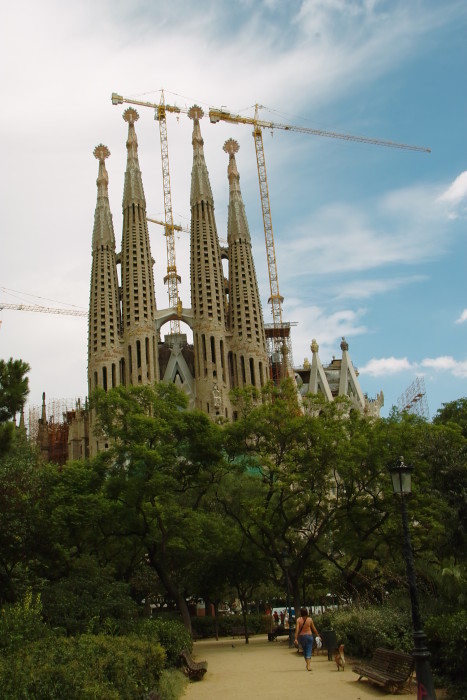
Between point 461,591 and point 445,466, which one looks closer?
point 461,591

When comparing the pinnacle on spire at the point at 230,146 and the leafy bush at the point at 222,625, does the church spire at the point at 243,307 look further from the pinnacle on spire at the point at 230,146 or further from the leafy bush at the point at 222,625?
the leafy bush at the point at 222,625

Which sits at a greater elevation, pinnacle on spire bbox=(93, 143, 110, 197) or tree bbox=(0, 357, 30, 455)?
pinnacle on spire bbox=(93, 143, 110, 197)

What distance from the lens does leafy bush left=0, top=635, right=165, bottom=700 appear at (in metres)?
9.02

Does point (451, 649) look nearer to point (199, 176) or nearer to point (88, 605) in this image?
point (88, 605)

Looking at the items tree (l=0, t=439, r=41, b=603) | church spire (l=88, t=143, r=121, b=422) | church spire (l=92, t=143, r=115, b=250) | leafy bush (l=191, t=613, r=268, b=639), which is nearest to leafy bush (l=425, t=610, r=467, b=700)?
tree (l=0, t=439, r=41, b=603)

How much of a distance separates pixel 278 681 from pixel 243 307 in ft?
177

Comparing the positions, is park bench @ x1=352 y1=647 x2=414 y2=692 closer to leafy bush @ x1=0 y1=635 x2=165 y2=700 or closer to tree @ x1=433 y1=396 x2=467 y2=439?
leafy bush @ x1=0 y1=635 x2=165 y2=700

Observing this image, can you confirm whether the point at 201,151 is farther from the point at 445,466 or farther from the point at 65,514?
the point at 445,466

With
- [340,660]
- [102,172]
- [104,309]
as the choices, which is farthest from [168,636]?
[102,172]

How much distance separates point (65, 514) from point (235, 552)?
9.83m

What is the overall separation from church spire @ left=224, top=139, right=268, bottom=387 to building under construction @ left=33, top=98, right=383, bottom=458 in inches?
3.7

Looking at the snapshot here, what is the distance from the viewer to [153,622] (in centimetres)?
1677

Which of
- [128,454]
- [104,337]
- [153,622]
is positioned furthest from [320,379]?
[153,622]

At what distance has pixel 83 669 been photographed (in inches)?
391
